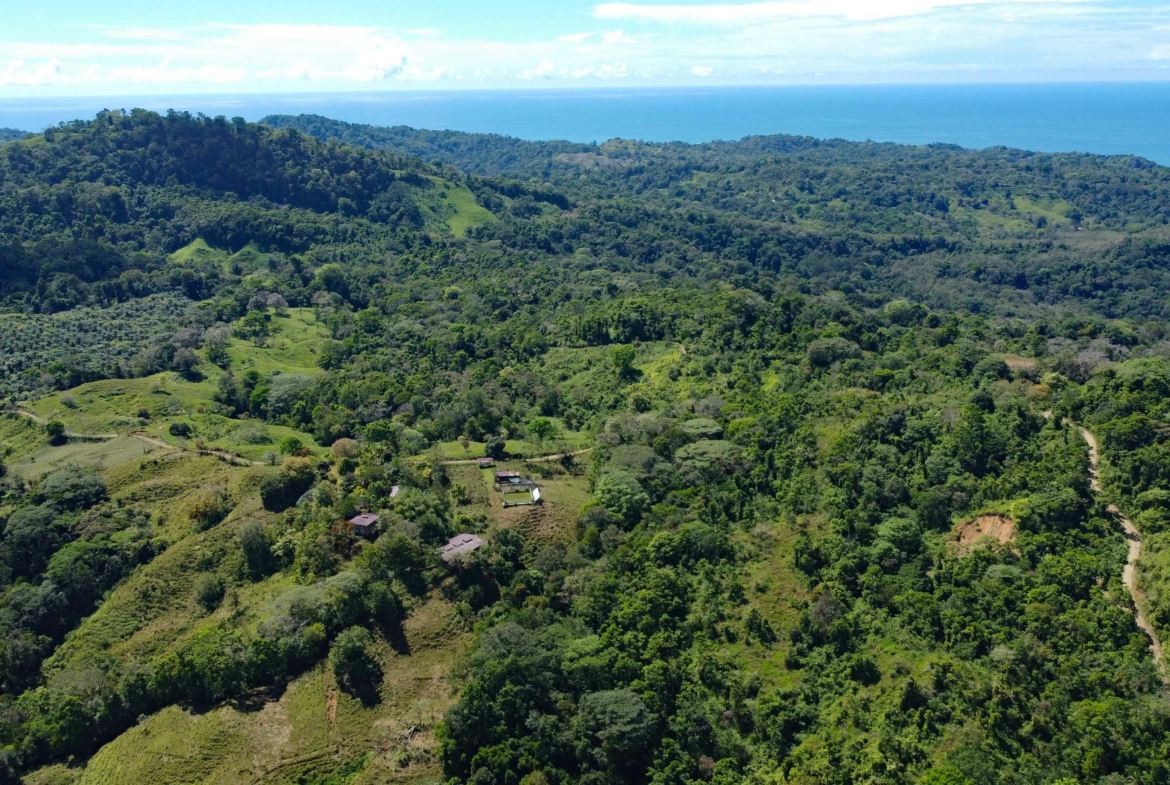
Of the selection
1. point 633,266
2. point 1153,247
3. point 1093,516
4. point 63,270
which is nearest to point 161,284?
point 63,270

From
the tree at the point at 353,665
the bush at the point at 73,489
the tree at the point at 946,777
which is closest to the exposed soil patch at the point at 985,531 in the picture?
the tree at the point at 946,777

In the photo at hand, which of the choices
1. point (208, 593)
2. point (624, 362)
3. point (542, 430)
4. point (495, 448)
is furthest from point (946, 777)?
point (624, 362)

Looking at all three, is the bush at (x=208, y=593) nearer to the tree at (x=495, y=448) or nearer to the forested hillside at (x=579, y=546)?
the forested hillside at (x=579, y=546)

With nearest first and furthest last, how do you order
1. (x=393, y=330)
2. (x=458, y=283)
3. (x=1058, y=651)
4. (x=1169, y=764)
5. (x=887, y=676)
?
(x=1169, y=764) < (x=1058, y=651) < (x=887, y=676) < (x=393, y=330) < (x=458, y=283)

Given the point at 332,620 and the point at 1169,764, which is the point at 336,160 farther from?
the point at 1169,764

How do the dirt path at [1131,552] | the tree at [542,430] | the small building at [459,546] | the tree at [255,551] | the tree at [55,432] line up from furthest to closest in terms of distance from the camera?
the tree at [542,430] → the tree at [55,432] → the tree at [255,551] → the small building at [459,546] → the dirt path at [1131,552]

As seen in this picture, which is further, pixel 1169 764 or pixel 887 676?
pixel 887 676

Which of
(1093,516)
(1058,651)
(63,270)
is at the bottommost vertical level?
(1058,651)
